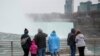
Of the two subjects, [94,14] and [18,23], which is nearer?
[18,23]

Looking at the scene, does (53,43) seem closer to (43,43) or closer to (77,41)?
(43,43)

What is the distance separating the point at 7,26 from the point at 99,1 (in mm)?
34951

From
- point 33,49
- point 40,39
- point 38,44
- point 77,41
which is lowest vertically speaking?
point 33,49

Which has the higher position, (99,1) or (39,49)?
(99,1)

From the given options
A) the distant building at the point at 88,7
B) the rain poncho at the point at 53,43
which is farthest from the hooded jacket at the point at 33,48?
the distant building at the point at 88,7

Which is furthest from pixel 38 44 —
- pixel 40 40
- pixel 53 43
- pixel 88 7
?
pixel 88 7

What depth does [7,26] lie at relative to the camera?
77375 millimetres

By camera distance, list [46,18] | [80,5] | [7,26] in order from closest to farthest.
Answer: [7,26] < [46,18] < [80,5]

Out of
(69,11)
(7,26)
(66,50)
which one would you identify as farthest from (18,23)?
(66,50)

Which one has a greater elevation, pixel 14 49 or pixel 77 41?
pixel 77 41

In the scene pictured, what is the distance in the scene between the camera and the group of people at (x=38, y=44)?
1545 cm

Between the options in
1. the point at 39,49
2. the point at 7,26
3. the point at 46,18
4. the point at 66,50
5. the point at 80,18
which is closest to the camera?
the point at 39,49

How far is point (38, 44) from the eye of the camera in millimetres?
15711

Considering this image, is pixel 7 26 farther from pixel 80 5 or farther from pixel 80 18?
pixel 80 5
